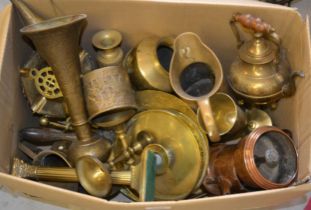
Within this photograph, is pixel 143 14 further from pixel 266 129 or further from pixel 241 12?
pixel 266 129

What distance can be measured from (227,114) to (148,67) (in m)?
0.21

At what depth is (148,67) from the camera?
40.3 inches

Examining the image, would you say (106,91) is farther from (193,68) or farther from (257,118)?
(257,118)

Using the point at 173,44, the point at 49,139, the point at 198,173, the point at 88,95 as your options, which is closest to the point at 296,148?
the point at 198,173

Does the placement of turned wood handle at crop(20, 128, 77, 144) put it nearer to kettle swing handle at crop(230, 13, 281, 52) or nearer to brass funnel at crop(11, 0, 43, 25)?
brass funnel at crop(11, 0, 43, 25)

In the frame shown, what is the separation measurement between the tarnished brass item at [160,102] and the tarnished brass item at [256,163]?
133 millimetres

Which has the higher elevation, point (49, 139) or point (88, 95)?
point (88, 95)

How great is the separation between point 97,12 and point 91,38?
9 centimetres

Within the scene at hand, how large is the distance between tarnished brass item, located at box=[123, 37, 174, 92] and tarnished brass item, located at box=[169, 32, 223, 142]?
0.05m

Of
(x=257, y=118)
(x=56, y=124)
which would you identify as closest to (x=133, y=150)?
(x=56, y=124)

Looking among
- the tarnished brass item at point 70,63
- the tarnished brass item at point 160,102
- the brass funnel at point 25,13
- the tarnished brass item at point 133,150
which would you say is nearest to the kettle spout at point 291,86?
the tarnished brass item at point 160,102

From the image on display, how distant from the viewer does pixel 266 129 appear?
2.97ft

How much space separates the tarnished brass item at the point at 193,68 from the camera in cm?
96

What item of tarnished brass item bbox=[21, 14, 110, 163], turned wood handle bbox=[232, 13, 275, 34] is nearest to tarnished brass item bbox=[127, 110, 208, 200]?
tarnished brass item bbox=[21, 14, 110, 163]
